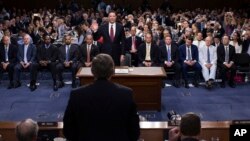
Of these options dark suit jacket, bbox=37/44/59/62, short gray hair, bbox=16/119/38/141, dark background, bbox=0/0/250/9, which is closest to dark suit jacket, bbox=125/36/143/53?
dark suit jacket, bbox=37/44/59/62

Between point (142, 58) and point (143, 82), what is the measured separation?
2.48 m

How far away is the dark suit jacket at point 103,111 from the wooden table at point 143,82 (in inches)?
181

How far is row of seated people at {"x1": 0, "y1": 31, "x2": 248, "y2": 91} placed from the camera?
10.4 m

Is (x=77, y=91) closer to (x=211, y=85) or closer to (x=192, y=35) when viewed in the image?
(x=211, y=85)

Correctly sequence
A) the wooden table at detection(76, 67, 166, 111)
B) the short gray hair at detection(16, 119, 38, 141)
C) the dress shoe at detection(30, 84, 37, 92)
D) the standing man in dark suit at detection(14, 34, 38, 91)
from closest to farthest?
1. the short gray hair at detection(16, 119, 38, 141)
2. the wooden table at detection(76, 67, 166, 111)
3. the dress shoe at detection(30, 84, 37, 92)
4. the standing man in dark suit at detection(14, 34, 38, 91)

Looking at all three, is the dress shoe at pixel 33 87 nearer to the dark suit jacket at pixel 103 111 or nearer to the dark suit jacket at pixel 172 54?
the dark suit jacket at pixel 172 54

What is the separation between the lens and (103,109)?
3344mm

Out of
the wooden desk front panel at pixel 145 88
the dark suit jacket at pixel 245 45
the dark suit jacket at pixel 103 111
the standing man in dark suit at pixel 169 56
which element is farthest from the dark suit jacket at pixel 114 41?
the dark suit jacket at pixel 103 111

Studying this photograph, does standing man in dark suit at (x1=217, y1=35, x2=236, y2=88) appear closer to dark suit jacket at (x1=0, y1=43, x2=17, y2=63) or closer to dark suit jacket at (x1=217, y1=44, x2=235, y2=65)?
dark suit jacket at (x1=217, y1=44, x2=235, y2=65)

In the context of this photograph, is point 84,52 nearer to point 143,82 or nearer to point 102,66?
point 143,82

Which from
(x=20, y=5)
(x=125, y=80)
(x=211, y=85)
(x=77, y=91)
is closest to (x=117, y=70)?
(x=125, y=80)

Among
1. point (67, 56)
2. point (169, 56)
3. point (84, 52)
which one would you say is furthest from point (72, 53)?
point (169, 56)

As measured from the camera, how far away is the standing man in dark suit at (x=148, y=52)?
10.6 metres

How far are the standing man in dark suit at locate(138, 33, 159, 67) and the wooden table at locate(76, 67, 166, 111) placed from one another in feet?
6.76
